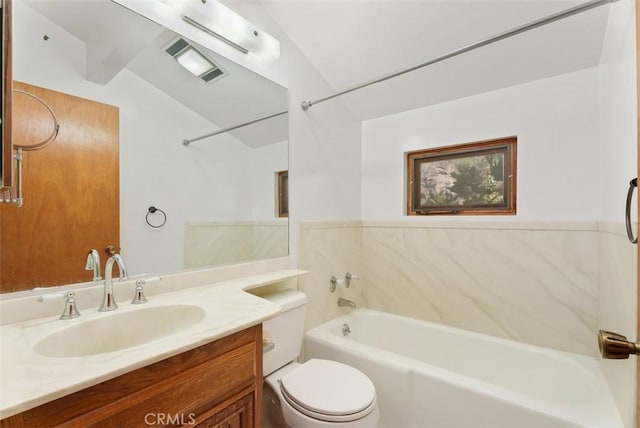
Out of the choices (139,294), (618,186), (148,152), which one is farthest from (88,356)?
(618,186)

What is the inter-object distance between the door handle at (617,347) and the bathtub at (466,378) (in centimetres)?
85

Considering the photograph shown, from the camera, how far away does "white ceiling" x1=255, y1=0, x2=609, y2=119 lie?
1.62 m

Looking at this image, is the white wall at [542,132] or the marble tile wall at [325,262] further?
the marble tile wall at [325,262]

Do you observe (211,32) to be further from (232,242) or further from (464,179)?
(464,179)

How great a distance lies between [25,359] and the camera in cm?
74

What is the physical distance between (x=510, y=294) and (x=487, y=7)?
1.72 m

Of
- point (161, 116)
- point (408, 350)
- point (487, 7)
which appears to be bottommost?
point (408, 350)

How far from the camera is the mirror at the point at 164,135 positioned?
111cm

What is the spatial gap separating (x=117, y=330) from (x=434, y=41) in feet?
7.33

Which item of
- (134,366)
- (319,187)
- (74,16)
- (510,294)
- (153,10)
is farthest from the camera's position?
(319,187)

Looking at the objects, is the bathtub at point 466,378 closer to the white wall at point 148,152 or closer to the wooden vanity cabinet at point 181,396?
the wooden vanity cabinet at point 181,396

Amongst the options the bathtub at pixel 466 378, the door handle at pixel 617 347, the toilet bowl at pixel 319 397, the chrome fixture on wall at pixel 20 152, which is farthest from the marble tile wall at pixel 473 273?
the door handle at pixel 617 347

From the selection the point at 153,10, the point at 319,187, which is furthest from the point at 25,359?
the point at 319,187

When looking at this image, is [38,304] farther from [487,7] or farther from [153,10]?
[487,7]
